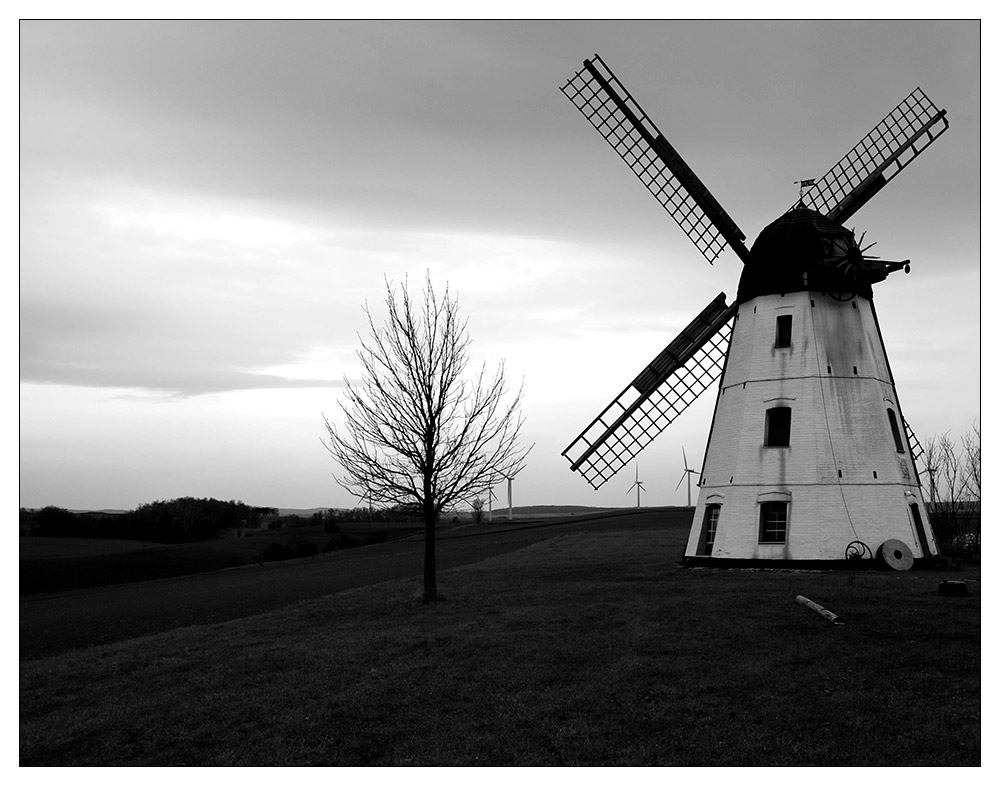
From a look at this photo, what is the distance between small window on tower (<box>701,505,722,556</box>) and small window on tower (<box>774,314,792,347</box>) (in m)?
6.40

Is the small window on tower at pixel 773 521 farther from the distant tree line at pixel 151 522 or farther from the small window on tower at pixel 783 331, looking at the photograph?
the distant tree line at pixel 151 522

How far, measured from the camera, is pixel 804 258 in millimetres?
29875

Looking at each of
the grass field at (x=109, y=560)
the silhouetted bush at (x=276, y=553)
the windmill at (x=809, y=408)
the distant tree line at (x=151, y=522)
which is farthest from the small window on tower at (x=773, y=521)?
the distant tree line at (x=151, y=522)

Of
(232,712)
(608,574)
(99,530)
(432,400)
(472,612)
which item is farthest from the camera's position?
(99,530)

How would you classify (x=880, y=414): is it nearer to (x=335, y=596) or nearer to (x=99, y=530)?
(x=335, y=596)

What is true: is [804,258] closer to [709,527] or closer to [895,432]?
[895,432]

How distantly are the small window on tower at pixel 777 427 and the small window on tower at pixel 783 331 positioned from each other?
243 cm

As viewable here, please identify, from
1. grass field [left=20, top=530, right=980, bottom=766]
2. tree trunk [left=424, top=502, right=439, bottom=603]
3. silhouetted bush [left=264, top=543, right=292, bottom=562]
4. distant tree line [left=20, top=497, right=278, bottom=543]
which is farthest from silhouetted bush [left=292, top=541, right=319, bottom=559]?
grass field [left=20, top=530, right=980, bottom=766]

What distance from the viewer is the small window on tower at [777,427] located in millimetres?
29000

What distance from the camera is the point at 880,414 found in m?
28.8

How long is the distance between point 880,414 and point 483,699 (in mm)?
20462

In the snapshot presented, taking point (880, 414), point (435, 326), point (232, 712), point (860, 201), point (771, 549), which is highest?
point (860, 201)

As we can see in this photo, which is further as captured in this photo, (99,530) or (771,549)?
(99,530)

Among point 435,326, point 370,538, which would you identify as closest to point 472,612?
point 435,326
